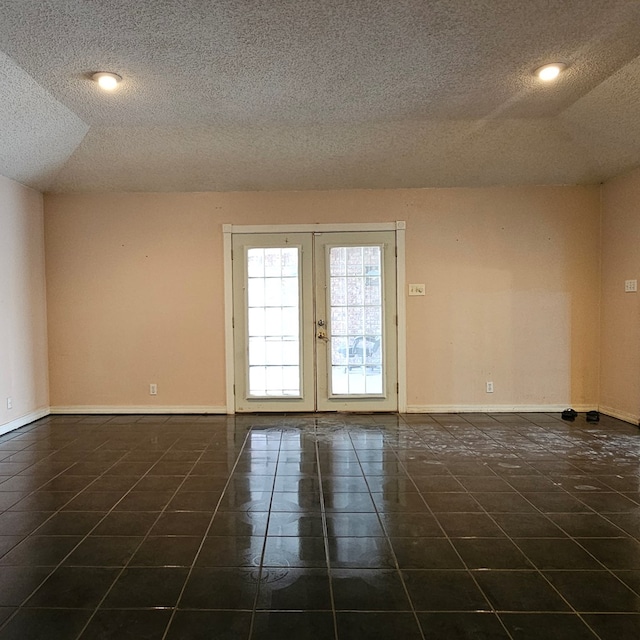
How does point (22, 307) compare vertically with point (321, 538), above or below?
above

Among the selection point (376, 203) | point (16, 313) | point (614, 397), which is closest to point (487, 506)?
point (614, 397)

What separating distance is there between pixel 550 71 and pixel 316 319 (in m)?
3.01

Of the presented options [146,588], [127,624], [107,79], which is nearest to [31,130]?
[107,79]

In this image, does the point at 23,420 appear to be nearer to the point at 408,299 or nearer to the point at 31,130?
the point at 31,130

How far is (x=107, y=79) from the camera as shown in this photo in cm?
313

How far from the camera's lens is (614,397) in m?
4.84

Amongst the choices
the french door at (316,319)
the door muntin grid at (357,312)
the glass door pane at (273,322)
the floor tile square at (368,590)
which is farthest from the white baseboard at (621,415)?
the floor tile square at (368,590)

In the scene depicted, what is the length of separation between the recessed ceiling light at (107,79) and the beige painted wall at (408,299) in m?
1.86

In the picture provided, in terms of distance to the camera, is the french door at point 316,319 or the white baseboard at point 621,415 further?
the french door at point 316,319

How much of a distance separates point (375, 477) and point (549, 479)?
1139 mm

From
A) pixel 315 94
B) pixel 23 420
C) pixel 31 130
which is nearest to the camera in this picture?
pixel 315 94

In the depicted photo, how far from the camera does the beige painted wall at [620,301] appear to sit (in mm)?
4539

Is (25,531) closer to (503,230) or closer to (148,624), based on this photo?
(148,624)

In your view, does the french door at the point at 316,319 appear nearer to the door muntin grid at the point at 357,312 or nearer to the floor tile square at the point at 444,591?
the door muntin grid at the point at 357,312
